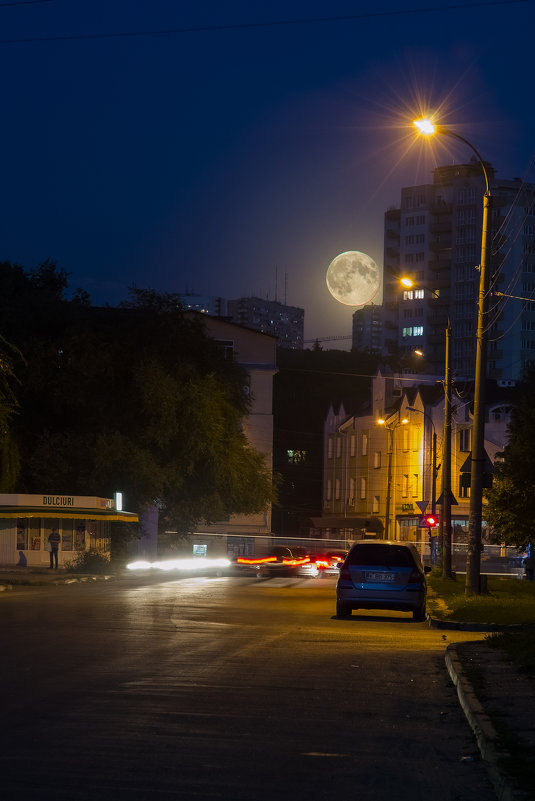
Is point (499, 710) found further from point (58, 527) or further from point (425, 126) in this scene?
point (58, 527)

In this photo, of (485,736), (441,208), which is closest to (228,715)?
(485,736)

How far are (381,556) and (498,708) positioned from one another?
558 inches

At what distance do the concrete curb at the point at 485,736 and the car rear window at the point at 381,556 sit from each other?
10.6 m

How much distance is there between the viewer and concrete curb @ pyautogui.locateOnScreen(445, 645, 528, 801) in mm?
7186

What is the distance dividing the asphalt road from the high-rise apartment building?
4979 inches

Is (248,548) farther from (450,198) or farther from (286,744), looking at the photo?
(450,198)

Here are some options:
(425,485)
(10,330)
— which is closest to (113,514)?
(10,330)

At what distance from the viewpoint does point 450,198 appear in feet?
526

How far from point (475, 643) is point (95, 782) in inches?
422

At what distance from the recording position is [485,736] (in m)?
8.98

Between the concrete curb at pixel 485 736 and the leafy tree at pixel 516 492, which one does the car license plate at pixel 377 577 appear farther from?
the leafy tree at pixel 516 492

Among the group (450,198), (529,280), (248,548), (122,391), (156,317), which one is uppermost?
(450,198)

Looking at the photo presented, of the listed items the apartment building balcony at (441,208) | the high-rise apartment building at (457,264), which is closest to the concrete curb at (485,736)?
the high-rise apartment building at (457,264)

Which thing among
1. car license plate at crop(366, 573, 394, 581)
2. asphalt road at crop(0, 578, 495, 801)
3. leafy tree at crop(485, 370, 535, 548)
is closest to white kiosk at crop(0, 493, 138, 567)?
leafy tree at crop(485, 370, 535, 548)
